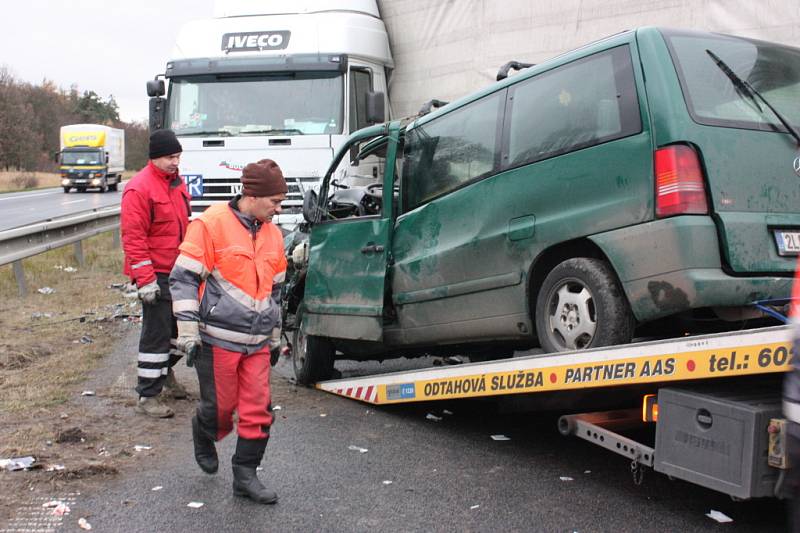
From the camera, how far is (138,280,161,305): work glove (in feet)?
19.7

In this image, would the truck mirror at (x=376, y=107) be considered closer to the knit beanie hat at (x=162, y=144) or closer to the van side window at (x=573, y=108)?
the knit beanie hat at (x=162, y=144)

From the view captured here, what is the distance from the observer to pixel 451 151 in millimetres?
5840

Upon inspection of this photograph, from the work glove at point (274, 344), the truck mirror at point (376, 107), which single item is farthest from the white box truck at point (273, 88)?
the work glove at point (274, 344)

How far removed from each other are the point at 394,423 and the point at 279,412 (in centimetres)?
87

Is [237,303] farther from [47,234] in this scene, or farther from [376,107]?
[47,234]

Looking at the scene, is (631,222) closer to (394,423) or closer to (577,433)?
(577,433)

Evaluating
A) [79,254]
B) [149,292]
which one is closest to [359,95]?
[149,292]

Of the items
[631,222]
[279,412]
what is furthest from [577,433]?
[279,412]

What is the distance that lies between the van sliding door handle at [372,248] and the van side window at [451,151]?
13.2 inches

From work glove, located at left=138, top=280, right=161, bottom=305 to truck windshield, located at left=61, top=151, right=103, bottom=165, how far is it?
138 feet

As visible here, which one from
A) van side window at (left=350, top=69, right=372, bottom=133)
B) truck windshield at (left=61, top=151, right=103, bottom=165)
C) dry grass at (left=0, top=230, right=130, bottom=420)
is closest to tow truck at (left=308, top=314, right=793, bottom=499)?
dry grass at (left=0, top=230, right=130, bottom=420)

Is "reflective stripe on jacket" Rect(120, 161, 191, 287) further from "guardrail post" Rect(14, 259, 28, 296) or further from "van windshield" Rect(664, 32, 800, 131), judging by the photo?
"guardrail post" Rect(14, 259, 28, 296)

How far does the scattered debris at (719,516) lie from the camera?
418 centimetres

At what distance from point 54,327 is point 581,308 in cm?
670
